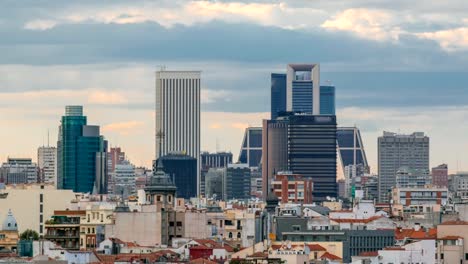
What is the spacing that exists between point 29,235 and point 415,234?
29.8 metres

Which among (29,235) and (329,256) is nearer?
(329,256)

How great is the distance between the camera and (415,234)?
166 metres

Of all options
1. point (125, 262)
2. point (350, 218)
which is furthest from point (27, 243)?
point (350, 218)

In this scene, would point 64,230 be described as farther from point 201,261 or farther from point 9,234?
point 201,261

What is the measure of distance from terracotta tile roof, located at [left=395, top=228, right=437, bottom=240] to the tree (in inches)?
947

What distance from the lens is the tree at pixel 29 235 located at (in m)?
176

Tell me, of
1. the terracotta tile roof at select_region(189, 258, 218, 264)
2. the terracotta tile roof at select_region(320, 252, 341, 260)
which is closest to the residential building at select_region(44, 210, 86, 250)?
the terracotta tile roof at select_region(320, 252, 341, 260)

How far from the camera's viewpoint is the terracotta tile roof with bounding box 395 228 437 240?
6169 inches

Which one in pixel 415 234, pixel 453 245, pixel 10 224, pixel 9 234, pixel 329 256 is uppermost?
pixel 10 224

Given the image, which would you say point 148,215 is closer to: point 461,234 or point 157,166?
point 157,166

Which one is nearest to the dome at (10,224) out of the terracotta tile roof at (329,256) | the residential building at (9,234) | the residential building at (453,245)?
the residential building at (9,234)

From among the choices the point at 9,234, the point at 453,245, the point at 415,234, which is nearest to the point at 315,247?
the point at 415,234

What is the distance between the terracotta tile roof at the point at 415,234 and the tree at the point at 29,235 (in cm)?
2406

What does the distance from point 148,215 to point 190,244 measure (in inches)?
629
